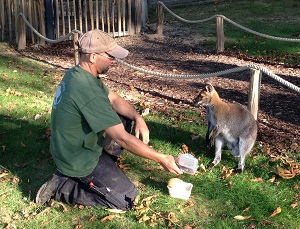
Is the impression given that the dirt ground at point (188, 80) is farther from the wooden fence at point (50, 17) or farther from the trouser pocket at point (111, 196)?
the trouser pocket at point (111, 196)

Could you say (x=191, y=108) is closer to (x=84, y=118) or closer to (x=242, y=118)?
(x=242, y=118)

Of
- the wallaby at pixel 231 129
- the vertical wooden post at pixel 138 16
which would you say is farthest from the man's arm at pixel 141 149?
the vertical wooden post at pixel 138 16

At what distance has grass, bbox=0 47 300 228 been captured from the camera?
15.0ft

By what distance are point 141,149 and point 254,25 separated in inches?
424

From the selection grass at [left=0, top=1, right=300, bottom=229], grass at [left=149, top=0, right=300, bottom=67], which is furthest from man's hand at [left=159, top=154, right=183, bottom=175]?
grass at [left=149, top=0, right=300, bottom=67]

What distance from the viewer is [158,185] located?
524cm

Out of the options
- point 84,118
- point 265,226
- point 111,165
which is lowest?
point 265,226

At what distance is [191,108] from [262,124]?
49.0 inches

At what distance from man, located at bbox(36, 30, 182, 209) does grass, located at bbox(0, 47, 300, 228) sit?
15 centimetres

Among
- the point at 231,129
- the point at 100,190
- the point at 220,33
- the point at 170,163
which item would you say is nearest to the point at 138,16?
the point at 220,33

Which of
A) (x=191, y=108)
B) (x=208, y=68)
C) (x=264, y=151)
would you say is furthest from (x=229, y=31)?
(x=264, y=151)

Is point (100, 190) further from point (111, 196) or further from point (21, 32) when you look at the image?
point (21, 32)

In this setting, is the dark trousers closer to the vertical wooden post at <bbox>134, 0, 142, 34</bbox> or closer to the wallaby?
the wallaby

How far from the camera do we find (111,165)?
4.94 meters
